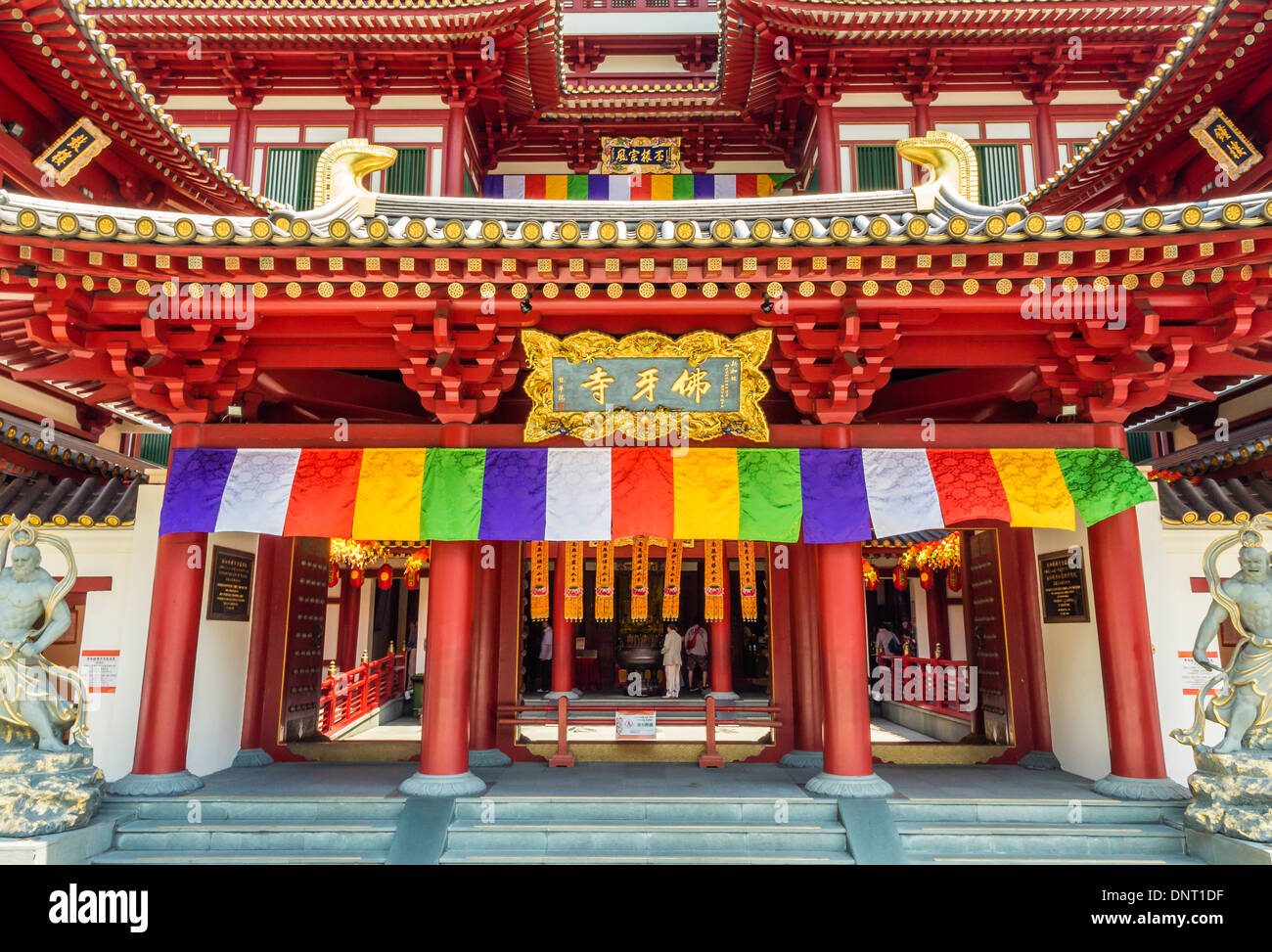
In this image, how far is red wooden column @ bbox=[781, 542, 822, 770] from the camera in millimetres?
9633

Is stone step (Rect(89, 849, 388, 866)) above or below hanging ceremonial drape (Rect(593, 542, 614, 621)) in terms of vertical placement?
below

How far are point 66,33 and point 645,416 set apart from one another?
833cm

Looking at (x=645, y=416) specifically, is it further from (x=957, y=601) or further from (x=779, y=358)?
(x=957, y=601)

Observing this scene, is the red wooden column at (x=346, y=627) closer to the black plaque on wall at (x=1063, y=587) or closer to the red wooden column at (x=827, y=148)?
the red wooden column at (x=827, y=148)

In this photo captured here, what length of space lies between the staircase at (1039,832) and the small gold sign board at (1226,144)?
7.79 metres

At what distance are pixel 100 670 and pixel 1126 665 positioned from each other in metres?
10.7

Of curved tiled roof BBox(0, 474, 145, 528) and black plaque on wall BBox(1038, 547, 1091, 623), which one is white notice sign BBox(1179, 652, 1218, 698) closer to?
black plaque on wall BBox(1038, 547, 1091, 623)

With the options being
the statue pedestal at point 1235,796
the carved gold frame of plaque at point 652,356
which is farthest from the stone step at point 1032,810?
the carved gold frame of plaque at point 652,356

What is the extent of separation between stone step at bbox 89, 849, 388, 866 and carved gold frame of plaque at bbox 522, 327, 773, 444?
4120 millimetres

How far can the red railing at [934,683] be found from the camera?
12188 millimetres

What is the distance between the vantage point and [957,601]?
16.6 meters

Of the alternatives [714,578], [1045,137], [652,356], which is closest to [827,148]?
[1045,137]

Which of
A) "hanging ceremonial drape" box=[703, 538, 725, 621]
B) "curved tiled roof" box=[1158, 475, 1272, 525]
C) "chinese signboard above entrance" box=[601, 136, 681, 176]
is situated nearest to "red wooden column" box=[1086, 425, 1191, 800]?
"curved tiled roof" box=[1158, 475, 1272, 525]

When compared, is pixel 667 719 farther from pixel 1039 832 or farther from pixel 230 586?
pixel 230 586
